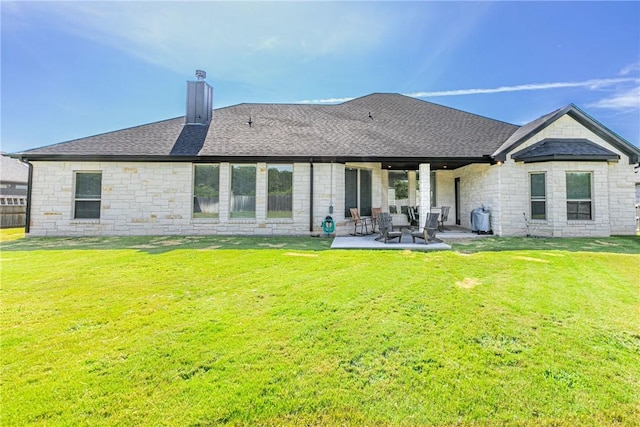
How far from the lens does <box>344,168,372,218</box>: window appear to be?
11.9 meters

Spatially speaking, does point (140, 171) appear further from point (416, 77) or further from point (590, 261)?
point (416, 77)

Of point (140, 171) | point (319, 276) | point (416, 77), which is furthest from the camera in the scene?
point (416, 77)

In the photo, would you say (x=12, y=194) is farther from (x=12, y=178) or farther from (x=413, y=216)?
(x=413, y=216)

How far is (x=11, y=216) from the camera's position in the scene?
14023mm

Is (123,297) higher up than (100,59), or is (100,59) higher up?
(100,59)

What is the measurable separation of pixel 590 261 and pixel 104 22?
16191mm

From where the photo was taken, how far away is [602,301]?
3.97 meters

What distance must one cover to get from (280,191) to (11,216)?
14704 millimetres

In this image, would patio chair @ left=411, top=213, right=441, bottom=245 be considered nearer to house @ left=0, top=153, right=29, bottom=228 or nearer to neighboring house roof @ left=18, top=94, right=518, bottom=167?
neighboring house roof @ left=18, top=94, right=518, bottom=167

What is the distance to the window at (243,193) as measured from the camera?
1120cm

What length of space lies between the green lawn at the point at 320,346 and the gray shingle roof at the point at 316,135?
6.52 meters

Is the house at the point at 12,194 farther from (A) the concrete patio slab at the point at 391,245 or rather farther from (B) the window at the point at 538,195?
(B) the window at the point at 538,195

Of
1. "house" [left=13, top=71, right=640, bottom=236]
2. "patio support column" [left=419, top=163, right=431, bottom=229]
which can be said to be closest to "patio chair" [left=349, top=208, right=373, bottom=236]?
"house" [left=13, top=71, right=640, bottom=236]

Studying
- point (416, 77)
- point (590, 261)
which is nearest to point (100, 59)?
point (416, 77)
